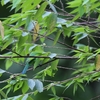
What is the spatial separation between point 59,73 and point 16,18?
150 centimetres

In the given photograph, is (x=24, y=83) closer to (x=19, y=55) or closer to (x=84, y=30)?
(x=19, y=55)

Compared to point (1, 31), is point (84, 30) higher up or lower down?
lower down

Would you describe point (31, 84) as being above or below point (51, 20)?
below

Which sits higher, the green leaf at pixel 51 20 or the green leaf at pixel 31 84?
the green leaf at pixel 51 20

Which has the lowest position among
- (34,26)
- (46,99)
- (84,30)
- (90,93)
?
(90,93)

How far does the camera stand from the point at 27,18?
34.4 inches

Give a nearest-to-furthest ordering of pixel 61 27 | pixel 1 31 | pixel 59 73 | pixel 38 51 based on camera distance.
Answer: pixel 1 31, pixel 61 27, pixel 38 51, pixel 59 73

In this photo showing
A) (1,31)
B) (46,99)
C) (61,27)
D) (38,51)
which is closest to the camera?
(1,31)

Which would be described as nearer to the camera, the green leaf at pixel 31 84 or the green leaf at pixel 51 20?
the green leaf at pixel 51 20

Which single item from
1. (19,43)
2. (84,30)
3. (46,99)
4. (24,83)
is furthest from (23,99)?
(46,99)

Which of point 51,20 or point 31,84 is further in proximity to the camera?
point 31,84

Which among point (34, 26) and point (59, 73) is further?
point (59, 73)

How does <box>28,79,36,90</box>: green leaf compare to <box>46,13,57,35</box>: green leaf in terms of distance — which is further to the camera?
<box>28,79,36,90</box>: green leaf

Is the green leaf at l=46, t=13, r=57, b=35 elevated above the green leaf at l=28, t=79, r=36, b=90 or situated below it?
above
